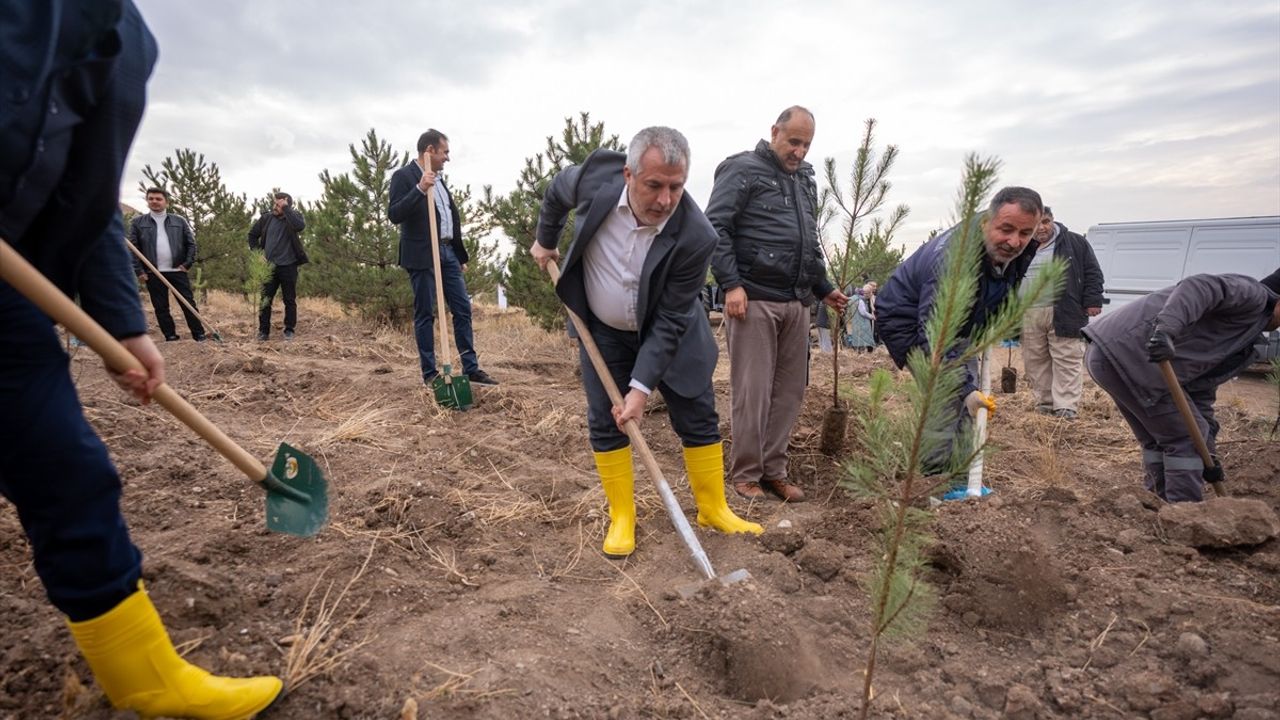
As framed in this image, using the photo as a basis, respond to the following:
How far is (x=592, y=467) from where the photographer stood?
162 inches

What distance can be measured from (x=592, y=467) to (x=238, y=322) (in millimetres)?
8820

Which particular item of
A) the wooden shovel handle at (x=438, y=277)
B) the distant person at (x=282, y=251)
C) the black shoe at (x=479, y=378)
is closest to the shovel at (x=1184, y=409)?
the wooden shovel handle at (x=438, y=277)

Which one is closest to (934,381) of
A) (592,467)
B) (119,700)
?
(119,700)

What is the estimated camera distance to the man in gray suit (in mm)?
2582

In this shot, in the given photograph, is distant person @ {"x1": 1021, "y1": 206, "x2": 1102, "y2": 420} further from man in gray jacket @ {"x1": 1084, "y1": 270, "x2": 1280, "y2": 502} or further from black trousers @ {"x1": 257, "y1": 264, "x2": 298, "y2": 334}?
black trousers @ {"x1": 257, "y1": 264, "x2": 298, "y2": 334}

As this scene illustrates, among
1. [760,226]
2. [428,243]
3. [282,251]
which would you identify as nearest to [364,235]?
[282,251]

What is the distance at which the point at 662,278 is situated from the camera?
2.71 meters

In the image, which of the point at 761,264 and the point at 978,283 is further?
the point at 761,264

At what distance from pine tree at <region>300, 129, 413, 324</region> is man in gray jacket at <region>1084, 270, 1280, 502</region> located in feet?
27.6

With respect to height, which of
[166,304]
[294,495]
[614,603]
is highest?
[166,304]

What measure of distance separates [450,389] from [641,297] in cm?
272

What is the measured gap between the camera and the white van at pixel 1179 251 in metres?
8.19

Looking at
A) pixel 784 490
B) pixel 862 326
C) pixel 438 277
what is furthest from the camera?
pixel 862 326

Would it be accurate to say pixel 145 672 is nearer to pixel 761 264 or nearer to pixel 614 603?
pixel 614 603
